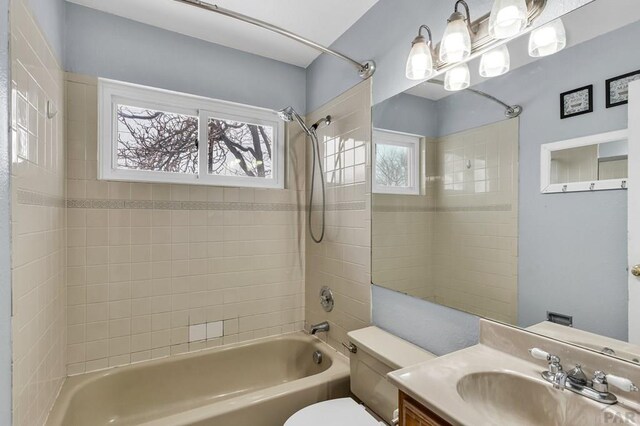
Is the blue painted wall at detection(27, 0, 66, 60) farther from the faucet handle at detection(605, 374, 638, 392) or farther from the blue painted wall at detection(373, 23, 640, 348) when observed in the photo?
the faucet handle at detection(605, 374, 638, 392)

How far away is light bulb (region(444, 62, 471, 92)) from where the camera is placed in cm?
135

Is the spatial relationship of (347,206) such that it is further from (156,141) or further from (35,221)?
(35,221)

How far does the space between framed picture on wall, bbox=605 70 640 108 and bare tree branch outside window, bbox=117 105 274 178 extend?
207 cm

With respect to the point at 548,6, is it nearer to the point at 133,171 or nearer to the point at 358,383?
the point at 358,383

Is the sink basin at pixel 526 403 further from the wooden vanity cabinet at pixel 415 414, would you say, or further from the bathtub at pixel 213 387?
the bathtub at pixel 213 387

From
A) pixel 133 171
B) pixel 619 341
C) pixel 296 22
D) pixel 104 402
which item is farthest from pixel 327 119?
pixel 104 402

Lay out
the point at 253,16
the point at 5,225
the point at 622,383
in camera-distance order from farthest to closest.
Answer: the point at 253,16, the point at 5,225, the point at 622,383

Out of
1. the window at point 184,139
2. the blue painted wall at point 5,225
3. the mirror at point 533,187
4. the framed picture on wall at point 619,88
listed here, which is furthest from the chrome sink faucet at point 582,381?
the window at point 184,139

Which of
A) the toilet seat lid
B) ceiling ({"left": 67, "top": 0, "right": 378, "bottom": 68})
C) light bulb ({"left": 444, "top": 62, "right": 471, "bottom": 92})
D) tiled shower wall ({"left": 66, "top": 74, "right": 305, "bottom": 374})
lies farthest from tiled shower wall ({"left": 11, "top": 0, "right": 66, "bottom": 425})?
light bulb ({"left": 444, "top": 62, "right": 471, "bottom": 92})

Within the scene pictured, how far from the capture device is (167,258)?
6.95ft

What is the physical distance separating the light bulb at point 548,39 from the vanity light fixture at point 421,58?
41cm

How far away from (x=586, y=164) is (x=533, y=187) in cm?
16

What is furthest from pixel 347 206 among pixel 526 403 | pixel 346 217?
pixel 526 403

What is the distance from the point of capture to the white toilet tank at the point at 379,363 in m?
1.43
